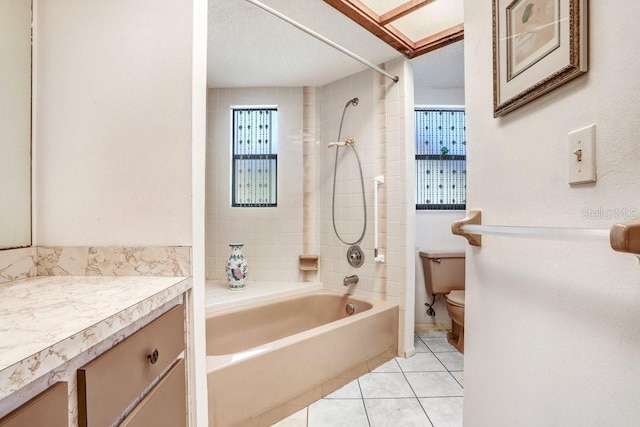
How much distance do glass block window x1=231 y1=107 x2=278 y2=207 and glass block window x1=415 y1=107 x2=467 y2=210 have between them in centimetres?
146

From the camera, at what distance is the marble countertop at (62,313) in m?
0.42

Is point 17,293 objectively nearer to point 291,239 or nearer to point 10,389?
point 10,389

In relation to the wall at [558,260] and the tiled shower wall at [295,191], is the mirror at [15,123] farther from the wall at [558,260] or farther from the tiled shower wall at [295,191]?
the tiled shower wall at [295,191]

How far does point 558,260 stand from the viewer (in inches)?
25.2

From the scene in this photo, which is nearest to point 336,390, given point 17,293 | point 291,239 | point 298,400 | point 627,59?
point 298,400

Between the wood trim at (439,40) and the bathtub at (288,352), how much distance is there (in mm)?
1972

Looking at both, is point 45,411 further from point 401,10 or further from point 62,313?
point 401,10

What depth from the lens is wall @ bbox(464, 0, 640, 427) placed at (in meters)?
0.49

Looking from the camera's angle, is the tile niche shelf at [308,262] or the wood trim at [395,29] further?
the tile niche shelf at [308,262]

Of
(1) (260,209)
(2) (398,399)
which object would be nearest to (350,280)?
(2) (398,399)

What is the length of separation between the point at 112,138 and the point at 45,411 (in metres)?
0.86

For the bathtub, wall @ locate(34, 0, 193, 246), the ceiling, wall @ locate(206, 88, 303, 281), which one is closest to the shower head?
wall @ locate(206, 88, 303, 281)

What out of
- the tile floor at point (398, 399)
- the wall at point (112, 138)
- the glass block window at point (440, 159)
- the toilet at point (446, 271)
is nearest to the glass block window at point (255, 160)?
the glass block window at point (440, 159)

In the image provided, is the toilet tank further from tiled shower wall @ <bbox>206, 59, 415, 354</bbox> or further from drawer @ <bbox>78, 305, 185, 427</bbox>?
drawer @ <bbox>78, 305, 185, 427</bbox>
